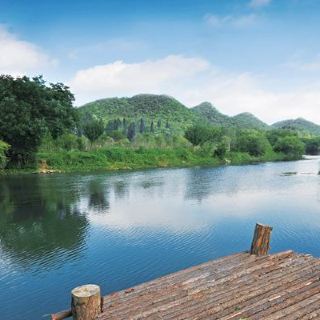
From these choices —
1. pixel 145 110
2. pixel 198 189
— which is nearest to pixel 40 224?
pixel 198 189

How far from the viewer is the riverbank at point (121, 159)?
156ft

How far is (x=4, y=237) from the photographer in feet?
55.4

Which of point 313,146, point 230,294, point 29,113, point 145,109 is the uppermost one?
point 145,109

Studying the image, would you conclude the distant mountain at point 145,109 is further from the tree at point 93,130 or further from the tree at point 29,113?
the tree at point 29,113

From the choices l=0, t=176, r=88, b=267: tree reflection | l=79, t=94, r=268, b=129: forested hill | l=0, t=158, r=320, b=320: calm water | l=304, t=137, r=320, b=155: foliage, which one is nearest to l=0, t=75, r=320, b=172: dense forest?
l=0, t=176, r=88, b=267: tree reflection

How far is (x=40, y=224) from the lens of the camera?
1916 centimetres

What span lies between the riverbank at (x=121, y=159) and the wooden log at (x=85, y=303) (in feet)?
128

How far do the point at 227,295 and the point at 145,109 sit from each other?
14039 cm

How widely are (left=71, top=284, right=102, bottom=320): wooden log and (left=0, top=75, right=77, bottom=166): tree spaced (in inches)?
1420

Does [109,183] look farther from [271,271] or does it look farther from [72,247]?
[271,271]

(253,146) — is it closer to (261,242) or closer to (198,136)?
(198,136)

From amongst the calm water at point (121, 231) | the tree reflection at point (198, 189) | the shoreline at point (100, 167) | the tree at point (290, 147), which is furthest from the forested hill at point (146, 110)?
the calm water at point (121, 231)

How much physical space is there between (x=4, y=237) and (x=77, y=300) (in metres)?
12.3

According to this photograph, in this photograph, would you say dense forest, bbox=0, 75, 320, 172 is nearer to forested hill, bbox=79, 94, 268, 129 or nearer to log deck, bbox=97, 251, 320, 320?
forested hill, bbox=79, 94, 268, 129
